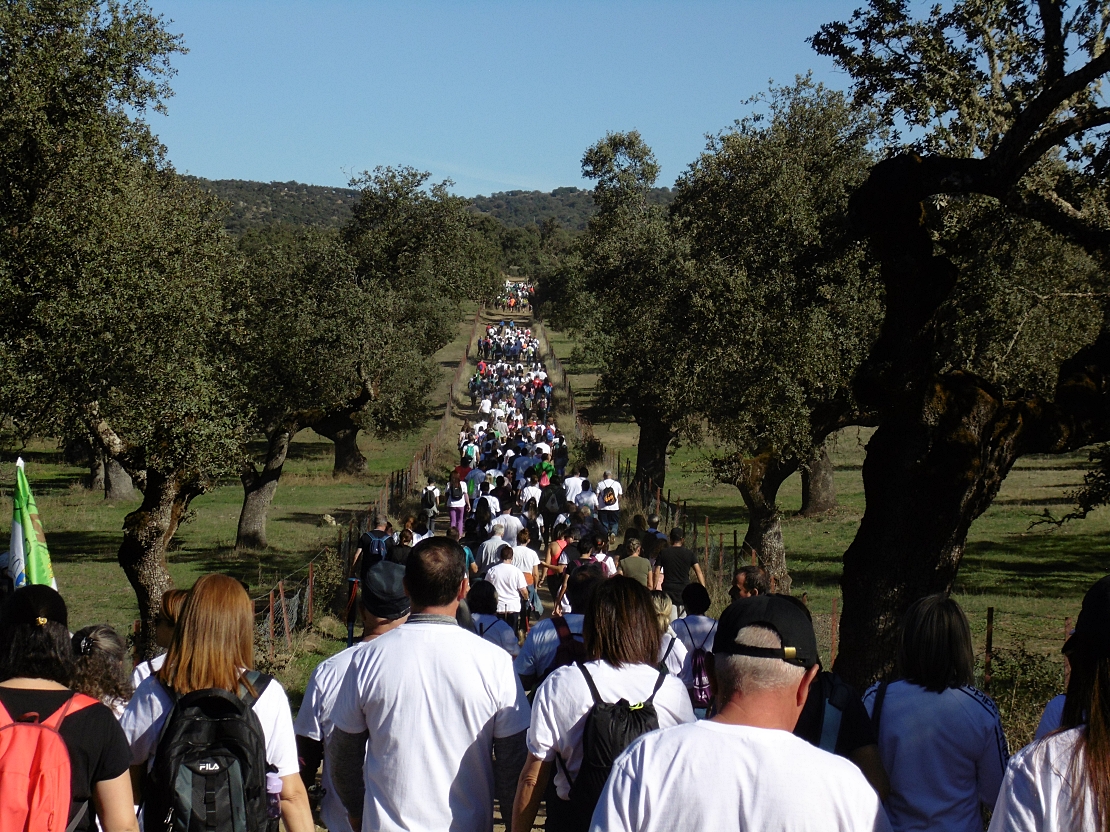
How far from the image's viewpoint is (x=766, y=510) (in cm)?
1891

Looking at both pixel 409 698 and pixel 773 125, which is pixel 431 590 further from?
pixel 773 125

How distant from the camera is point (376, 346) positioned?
80.7 ft

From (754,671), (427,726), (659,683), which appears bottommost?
(427,726)

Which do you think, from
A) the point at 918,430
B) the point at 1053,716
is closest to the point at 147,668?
the point at 1053,716

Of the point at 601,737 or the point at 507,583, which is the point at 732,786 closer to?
the point at 601,737

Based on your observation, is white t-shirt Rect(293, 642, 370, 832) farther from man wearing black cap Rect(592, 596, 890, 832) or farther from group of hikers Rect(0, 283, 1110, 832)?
man wearing black cap Rect(592, 596, 890, 832)

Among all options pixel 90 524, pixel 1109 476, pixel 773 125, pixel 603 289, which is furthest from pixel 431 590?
pixel 90 524

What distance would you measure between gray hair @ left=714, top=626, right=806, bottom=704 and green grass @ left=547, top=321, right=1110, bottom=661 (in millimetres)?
11292

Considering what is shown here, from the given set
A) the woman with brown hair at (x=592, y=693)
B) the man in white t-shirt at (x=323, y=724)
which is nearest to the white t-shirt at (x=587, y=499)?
the man in white t-shirt at (x=323, y=724)

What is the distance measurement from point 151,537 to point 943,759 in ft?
37.6

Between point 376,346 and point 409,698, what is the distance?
21099 mm

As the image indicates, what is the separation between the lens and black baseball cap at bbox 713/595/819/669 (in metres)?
2.77

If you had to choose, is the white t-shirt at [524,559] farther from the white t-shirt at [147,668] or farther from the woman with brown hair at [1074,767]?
the woman with brown hair at [1074,767]

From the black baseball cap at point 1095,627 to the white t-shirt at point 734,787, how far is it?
70 centimetres
